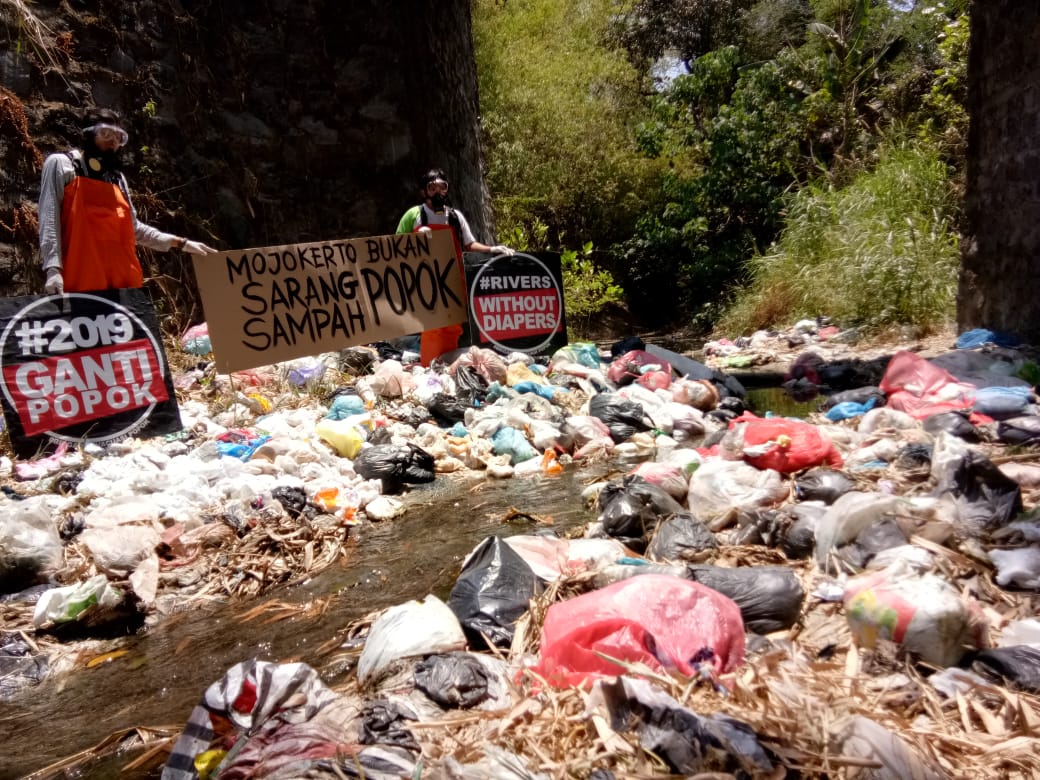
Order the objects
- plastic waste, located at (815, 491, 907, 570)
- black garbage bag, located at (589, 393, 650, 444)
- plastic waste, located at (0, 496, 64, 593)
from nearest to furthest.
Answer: plastic waste, located at (815, 491, 907, 570) → plastic waste, located at (0, 496, 64, 593) → black garbage bag, located at (589, 393, 650, 444)

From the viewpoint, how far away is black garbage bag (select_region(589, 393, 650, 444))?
4617 millimetres

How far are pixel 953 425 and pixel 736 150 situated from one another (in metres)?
10.0

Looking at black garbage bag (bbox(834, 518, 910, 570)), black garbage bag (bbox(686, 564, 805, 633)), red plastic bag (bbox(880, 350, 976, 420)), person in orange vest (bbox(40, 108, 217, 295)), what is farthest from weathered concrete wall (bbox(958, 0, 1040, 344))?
person in orange vest (bbox(40, 108, 217, 295))

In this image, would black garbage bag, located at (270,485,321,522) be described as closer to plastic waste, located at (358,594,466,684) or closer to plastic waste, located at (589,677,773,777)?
plastic waste, located at (358,594,466,684)

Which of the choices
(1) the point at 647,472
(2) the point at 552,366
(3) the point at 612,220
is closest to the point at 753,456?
(1) the point at 647,472

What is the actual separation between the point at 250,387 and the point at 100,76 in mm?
3564

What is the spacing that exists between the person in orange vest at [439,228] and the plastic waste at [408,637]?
12.5ft

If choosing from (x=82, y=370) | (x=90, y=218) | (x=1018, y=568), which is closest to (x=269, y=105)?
(x=90, y=218)

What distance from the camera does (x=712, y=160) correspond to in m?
12.9

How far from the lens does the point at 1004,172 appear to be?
564cm

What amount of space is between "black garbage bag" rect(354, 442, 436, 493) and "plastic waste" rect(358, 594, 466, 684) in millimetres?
1872

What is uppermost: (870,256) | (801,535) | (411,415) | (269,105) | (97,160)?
(269,105)

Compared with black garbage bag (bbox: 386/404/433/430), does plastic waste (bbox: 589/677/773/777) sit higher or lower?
lower

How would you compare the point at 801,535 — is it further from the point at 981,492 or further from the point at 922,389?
the point at 922,389
